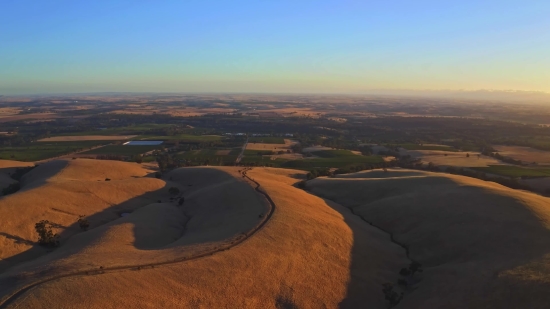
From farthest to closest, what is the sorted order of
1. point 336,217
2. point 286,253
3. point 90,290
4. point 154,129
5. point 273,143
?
point 154,129 → point 273,143 → point 336,217 → point 286,253 → point 90,290

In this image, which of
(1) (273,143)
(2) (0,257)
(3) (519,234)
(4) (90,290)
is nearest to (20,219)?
(2) (0,257)

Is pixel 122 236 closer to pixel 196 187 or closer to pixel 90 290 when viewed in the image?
pixel 90 290

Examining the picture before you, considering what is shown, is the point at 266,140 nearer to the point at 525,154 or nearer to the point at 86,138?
the point at 86,138

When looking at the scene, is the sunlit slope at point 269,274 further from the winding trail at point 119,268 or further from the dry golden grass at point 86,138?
the dry golden grass at point 86,138

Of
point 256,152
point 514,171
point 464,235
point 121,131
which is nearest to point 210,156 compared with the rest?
point 256,152

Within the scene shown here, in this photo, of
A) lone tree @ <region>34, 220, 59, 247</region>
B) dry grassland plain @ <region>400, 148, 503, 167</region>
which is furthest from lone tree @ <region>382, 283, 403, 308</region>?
dry grassland plain @ <region>400, 148, 503, 167</region>

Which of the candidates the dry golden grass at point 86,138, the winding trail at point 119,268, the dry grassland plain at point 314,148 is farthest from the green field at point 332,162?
the dry golden grass at point 86,138
